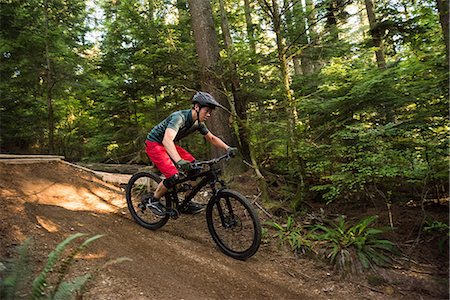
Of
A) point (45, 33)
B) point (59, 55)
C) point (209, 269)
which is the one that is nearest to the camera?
point (209, 269)

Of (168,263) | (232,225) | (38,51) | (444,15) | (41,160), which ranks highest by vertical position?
(38,51)

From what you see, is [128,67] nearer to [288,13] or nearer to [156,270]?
[288,13]

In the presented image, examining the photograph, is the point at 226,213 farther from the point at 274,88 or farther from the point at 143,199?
the point at 274,88

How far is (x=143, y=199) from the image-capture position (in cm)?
516

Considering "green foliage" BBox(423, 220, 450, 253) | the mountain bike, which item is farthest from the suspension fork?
"green foliage" BBox(423, 220, 450, 253)

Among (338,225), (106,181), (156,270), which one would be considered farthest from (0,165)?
(338,225)

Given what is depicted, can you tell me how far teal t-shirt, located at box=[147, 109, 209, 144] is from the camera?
176 inches

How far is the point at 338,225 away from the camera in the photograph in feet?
17.1

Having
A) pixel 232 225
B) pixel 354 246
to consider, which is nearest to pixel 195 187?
pixel 232 225

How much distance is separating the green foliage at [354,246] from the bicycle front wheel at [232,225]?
3.98ft

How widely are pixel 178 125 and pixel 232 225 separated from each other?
1.68m

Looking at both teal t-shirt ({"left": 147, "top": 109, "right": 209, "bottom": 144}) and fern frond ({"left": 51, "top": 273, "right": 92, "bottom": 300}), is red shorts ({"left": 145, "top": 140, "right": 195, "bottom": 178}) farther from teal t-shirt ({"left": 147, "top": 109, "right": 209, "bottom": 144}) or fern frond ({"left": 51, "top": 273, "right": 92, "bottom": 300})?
fern frond ({"left": 51, "top": 273, "right": 92, "bottom": 300})

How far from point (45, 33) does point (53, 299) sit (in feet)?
30.7

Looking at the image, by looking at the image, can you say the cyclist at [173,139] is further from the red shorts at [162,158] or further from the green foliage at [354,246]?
the green foliage at [354,246]
